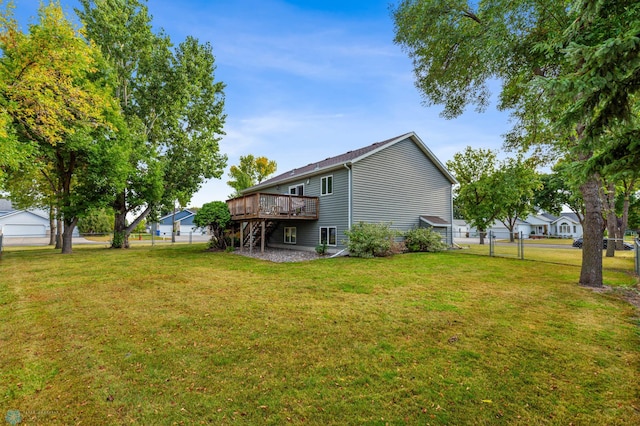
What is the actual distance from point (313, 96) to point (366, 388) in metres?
16.7

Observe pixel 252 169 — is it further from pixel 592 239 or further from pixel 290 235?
pixel 592 239

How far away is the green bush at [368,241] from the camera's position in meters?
13.5

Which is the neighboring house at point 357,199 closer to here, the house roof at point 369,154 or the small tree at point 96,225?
the house roof at point 369,154

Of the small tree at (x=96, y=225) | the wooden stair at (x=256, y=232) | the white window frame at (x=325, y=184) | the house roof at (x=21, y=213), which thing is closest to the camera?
the white window frame at (x=325, y=184)

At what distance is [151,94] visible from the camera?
2025cm

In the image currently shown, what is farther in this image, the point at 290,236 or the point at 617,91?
the point at 290,236

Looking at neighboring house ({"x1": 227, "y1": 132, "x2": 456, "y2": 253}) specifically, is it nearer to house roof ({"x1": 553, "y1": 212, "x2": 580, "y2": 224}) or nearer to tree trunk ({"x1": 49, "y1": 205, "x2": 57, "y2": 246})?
tree trunk ({"x1": 49, "y1": 205, "x2": 57, "y2": 246})

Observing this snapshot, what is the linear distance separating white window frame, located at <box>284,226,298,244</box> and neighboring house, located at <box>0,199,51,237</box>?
42695 mm

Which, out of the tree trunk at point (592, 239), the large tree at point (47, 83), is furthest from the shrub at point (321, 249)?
the large tree at point (47, 83)

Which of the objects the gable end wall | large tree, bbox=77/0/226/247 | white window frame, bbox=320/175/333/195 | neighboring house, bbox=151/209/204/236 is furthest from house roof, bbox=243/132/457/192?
neighboring house, bbox=151/209/204/236

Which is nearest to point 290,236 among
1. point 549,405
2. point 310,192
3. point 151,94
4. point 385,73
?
point 310,192

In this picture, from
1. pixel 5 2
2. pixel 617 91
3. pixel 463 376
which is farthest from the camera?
pixel 5 2

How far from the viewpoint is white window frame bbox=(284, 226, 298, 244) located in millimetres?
18469

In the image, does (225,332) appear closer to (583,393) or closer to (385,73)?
(583,393)
